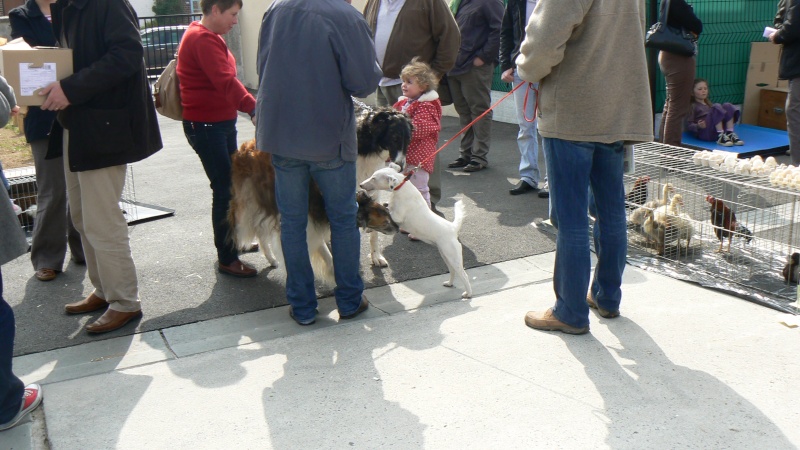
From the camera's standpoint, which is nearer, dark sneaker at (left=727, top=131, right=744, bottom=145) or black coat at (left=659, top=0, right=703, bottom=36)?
black coat at (left=659, top=0, right=703, bottom=36)

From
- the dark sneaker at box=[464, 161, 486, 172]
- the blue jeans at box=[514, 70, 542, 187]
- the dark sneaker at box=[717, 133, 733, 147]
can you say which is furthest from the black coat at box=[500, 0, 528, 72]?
the dark sneaker at box=[717, 133, 733, 147]

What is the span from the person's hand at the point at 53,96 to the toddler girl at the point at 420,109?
2.62 meters

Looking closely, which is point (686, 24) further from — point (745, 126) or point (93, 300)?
point (93, 300)

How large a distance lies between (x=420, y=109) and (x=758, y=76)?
18.8 feet

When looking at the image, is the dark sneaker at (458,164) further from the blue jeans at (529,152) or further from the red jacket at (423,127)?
the red jacket at (423,127)

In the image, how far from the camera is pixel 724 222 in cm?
534

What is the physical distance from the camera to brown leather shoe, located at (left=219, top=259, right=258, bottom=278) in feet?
18.0

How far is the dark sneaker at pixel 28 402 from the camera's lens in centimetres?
356

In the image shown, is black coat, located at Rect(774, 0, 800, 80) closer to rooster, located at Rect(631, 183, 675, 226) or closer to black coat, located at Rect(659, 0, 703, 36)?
black coat, located at Rect(659, 0, 703, 36)

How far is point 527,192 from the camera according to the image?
292 inches

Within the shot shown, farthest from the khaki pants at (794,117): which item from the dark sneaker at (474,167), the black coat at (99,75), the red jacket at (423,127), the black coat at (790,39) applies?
the black coat at (99,75)

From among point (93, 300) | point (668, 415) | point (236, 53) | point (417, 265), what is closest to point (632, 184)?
point (417, 265)

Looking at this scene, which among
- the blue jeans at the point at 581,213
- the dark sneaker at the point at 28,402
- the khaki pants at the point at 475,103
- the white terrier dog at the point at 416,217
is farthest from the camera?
the khaki pants at the point at 475,103

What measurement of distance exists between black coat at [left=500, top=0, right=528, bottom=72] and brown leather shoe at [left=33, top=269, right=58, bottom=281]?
14.4 ft
